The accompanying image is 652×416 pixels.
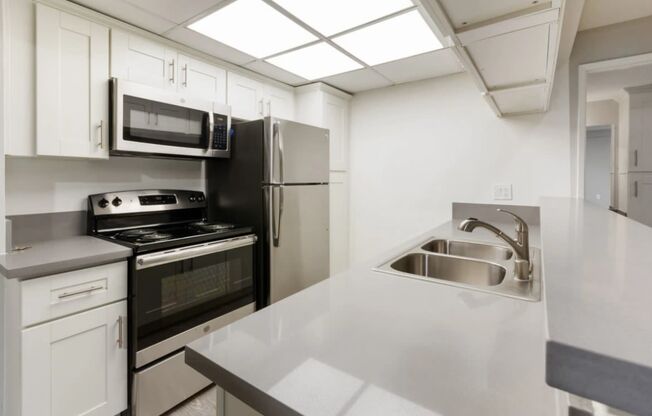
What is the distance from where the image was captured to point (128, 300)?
159cm

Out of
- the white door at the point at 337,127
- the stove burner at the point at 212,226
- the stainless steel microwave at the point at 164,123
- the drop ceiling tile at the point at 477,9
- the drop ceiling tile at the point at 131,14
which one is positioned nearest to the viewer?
the drop ceiling tile at the point at 477,9

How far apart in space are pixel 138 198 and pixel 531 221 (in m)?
2.72

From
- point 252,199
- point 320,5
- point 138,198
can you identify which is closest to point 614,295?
point 320,5

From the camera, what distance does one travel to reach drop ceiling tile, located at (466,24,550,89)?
3.53 feet

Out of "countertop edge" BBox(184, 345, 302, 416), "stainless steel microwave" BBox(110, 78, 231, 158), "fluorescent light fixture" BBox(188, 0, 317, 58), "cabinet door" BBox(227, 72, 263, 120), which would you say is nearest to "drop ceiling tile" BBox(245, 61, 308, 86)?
"cabinet door" BBox(227, 72, 263, 120)

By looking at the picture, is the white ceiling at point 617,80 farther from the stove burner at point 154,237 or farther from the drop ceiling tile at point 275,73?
the stove burner at point 154,237

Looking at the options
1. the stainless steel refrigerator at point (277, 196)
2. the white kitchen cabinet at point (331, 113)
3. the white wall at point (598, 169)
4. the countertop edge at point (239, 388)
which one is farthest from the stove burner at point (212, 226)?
the white wall at point (598, 169)

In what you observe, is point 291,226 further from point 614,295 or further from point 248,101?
point 614,295

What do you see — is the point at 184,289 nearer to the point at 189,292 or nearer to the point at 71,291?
the point at 189,292

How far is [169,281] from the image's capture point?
1.71m

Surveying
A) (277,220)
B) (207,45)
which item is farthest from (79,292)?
(207,45)

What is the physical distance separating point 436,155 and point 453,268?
1.53 m

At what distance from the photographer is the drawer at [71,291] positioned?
1.30m

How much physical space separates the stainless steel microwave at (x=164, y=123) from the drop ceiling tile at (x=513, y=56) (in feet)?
5.44
